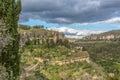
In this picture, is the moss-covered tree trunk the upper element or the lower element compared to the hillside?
upper

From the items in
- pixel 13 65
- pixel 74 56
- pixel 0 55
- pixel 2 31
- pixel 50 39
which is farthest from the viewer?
pixel 50 39

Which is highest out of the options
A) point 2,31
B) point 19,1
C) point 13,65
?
point 19,1

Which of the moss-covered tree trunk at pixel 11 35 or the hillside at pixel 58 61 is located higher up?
the moss-covered tree trunk at pixel 11 35

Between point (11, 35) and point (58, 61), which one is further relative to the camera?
point (58, 61)

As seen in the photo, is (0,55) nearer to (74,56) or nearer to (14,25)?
(14,25)

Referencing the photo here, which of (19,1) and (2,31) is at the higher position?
(19,1)

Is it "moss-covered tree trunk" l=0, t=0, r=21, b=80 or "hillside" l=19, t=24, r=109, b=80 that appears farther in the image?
"hillside" l=19, t=24, r=109, b=80

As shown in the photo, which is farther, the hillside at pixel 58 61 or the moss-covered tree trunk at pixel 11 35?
the hillside at pixel 58 61

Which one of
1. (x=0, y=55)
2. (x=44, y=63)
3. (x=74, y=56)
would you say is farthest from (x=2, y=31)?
(x=74, y=56)
